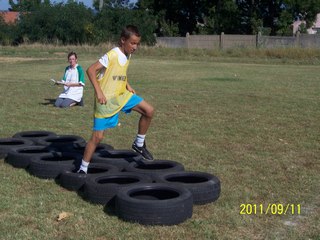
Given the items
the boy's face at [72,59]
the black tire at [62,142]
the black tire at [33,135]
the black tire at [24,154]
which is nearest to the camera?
the black tire at [24,154]

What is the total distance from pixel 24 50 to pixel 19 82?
24.7 meters

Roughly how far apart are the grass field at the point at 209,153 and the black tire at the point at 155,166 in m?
0.53

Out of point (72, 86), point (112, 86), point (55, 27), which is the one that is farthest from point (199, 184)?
point (55, 27)

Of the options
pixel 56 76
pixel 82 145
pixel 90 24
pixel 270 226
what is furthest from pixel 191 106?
pixel 90 24

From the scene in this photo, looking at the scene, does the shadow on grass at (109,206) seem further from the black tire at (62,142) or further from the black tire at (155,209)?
the black tire at (62,142)

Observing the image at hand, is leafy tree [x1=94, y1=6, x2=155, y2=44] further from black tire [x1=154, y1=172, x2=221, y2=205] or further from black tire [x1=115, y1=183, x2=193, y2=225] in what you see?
black tire [x1=115, y1=183, x2=193, y2=225]

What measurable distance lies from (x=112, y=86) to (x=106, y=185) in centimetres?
118

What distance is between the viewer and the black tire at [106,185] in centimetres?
543

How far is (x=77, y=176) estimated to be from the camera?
596cm

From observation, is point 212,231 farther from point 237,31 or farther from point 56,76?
point 237,31

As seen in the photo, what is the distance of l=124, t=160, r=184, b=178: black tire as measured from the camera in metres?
6.32

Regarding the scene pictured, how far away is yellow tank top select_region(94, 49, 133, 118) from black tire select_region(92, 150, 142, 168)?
888mm
